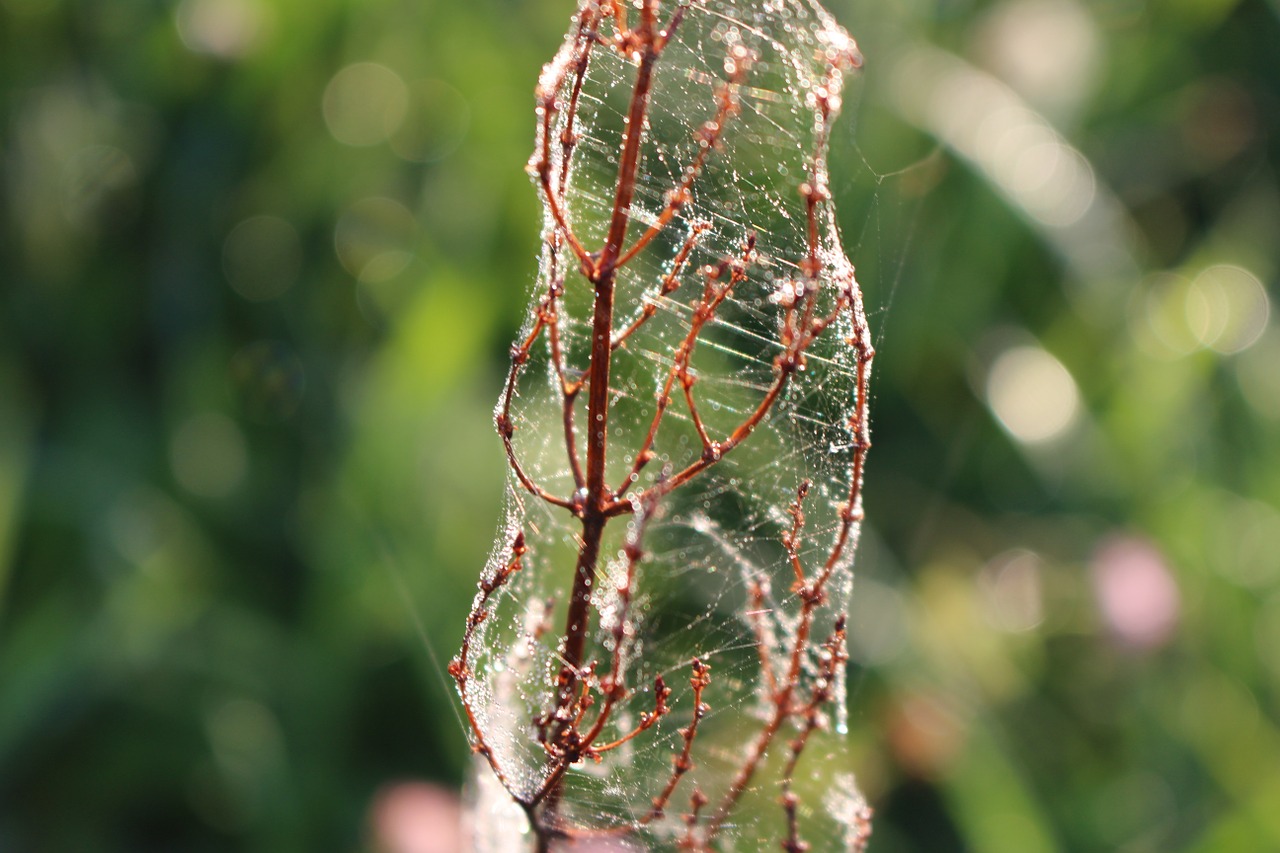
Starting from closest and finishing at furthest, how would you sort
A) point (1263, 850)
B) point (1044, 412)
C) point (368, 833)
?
point (1263, 850) < point (368, 833) < point (1044, 412)

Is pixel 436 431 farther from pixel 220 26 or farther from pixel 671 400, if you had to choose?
pixel 671 400

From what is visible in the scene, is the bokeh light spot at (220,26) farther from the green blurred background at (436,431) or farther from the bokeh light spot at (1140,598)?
the bokeh light spot at (1140,598)

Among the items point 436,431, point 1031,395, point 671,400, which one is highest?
point 671,400

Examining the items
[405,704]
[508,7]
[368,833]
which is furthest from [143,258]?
[368,833]

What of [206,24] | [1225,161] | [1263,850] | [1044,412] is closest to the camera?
[1263,850]

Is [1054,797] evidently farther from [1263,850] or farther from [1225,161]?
[1225,161]

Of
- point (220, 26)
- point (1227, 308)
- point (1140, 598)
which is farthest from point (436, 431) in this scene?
point (1227, 308)

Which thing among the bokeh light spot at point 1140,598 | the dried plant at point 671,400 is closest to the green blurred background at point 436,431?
the bokeh light spot at point 1140,598
